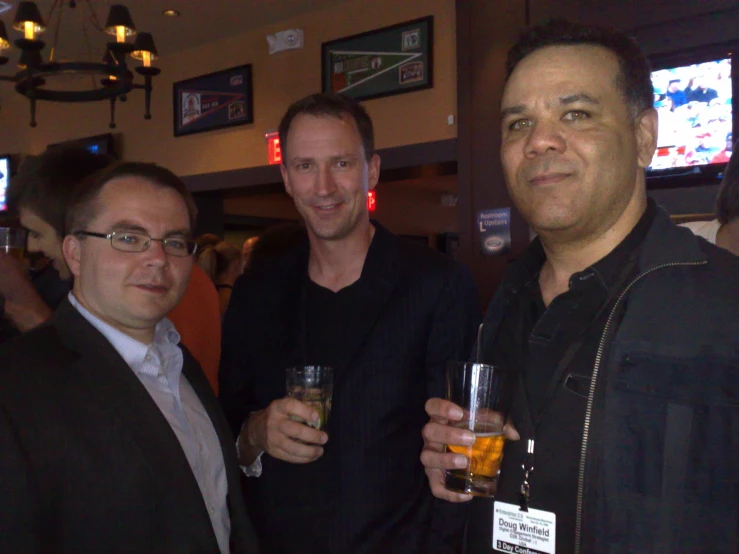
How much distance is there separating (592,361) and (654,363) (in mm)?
145

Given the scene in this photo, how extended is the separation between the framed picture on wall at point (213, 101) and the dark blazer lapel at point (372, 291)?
19.0ft

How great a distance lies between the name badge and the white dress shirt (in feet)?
2.21

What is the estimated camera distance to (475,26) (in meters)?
5.73

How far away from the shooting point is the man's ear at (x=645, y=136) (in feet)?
4.37

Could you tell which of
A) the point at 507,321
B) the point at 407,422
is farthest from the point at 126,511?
the point at 507,321

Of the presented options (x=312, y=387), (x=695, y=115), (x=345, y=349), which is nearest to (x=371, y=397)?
(x=345, y=349)

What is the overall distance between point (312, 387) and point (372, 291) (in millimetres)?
452

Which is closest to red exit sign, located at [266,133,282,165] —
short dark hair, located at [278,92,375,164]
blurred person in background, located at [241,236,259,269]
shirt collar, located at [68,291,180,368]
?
blurred person in background, located at [241,236,259,269]

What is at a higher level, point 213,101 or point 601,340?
point 213,101

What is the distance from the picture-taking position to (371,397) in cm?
175

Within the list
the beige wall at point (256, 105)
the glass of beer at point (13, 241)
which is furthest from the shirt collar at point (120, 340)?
the beige wall at point (256, 105)

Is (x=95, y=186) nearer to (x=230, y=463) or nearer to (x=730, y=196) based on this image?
(x=230, y=463)

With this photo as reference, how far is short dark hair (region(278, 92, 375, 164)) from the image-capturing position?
1.92 m

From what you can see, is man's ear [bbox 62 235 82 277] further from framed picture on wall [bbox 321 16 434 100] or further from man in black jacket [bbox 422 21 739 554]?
framed picture on wall [bbox 321 16 434 100]
